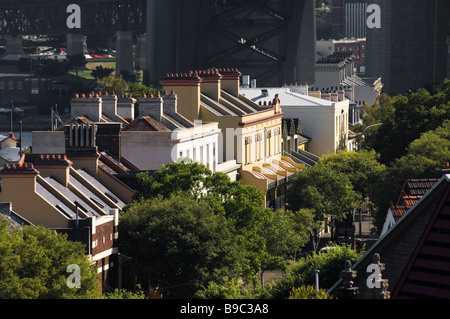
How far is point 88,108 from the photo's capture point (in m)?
92.2

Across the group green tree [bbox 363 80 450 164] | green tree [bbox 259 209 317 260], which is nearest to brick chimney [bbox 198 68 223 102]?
green tree [bbox 259 209 317 260]

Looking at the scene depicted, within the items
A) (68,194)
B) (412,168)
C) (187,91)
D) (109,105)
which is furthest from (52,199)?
(187,91)

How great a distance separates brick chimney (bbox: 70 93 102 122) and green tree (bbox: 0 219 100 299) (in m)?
30.5

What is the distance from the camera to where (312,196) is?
11100 cm

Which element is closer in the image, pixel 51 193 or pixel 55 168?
pixel 51 193

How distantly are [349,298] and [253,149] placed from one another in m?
76.8

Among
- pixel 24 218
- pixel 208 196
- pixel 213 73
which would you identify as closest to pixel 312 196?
pixel 213 73

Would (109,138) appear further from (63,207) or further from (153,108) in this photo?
(63,207)

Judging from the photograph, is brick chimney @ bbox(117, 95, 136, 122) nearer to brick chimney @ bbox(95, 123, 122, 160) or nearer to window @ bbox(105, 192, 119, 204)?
brick chimney @ bbox(95, 123, 122, 160)

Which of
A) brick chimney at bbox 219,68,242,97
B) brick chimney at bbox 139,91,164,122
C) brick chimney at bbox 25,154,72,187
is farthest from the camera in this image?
brick chimney at bbox 219,68,242,97

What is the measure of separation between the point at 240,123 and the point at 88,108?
20387mm

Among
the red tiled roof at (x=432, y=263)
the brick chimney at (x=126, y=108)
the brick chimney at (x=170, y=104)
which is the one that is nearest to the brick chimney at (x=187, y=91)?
the brick chimney at (x=126, y=108)

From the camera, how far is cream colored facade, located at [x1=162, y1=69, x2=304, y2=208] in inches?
4311

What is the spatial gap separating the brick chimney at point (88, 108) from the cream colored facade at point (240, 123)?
1665 cm
